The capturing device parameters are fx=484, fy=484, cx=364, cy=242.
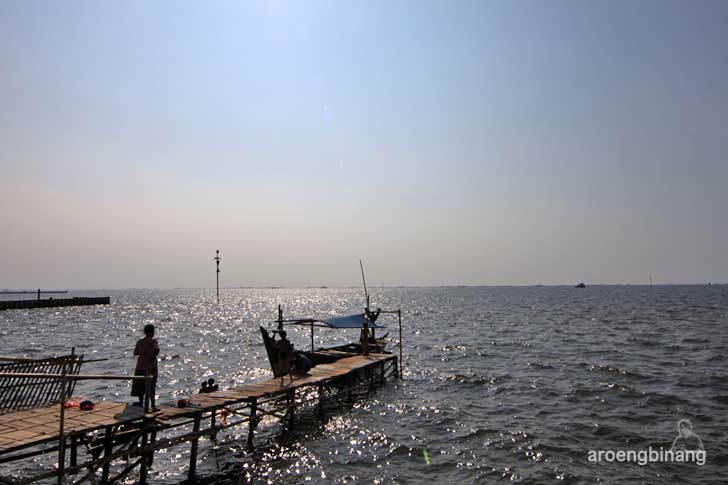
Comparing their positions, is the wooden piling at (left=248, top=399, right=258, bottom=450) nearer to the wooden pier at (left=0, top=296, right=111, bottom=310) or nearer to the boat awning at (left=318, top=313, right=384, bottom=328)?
the boat awning at (left=318, top=313, right=384, bottom=328)

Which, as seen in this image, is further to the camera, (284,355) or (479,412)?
(479,412)

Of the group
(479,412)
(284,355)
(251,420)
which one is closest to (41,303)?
(284,355)

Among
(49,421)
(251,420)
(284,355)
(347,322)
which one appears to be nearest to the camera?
(49,421)

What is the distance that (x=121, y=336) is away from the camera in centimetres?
5153

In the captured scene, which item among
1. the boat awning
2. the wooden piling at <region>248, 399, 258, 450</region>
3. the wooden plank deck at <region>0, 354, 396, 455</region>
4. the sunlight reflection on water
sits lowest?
the sunlight reflection on water

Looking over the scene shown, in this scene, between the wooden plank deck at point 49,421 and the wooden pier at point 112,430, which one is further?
the wooden pier at point 112,430

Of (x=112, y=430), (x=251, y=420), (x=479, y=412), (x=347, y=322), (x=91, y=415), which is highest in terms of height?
(x=347, y=322)

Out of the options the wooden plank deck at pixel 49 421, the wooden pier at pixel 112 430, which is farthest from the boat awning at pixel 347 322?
the wooden plank deck at pixel 49 421

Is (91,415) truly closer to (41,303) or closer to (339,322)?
(339,322)

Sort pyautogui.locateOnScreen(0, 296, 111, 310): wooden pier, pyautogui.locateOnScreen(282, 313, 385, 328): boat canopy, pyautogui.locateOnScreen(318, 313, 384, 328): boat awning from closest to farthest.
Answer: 1. pyautogui.locateOnScreen(282, 313, 385, 328): boat canopy
2. pyautogui.locateOnScreen(318, 313, 384, 328): boat awning
3. pyautogui.locateOnScreen(0, 296, 111, 310): wooden pier

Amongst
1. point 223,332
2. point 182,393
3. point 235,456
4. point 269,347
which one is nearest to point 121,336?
point 223,332

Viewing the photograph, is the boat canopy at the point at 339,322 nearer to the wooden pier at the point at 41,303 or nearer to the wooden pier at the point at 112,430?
the wooden pier at the point at 112,430

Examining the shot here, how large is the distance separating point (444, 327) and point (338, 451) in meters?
45.2

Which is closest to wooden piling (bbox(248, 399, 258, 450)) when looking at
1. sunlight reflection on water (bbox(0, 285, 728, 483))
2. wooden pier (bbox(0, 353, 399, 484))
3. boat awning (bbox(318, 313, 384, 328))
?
wooden pier (bbox(0, 353, 399, 484))
